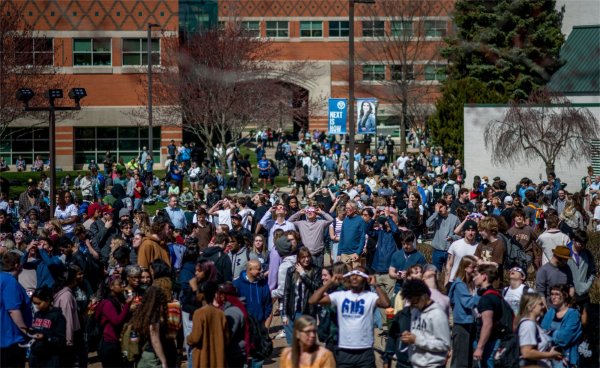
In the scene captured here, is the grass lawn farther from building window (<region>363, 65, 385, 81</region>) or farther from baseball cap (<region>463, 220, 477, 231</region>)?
baseball cap (<region>463, 220, 477, 231</region>)

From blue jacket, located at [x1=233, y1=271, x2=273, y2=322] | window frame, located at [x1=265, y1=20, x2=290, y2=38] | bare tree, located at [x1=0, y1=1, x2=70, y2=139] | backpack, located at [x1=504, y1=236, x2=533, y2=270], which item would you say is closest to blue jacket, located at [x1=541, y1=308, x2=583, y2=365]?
blue jacket, located at [x1=233, y1=271, x2=273, y2=322]

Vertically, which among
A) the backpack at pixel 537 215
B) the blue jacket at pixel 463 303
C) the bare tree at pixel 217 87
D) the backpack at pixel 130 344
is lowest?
the backpack at pixel 130 344

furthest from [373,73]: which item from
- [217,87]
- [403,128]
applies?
[217,87]

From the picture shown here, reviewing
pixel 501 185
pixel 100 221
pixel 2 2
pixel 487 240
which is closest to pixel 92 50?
pixel 2 2

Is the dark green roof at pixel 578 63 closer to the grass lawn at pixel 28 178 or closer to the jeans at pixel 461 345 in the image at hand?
the grass lawn at pixel 28 178

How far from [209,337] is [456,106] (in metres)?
38.2

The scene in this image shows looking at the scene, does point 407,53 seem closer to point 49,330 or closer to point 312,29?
point 312,29

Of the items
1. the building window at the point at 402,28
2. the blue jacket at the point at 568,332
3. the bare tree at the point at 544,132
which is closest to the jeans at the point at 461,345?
the blue jacket at the point at 568,332

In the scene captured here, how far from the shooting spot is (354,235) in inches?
666

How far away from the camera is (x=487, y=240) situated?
46.3 feet

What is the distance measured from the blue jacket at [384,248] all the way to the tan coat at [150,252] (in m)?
3.48

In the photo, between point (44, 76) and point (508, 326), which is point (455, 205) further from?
point (44, 76)

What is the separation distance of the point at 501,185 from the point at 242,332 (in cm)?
1438

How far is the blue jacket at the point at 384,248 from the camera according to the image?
1644 centimetres
